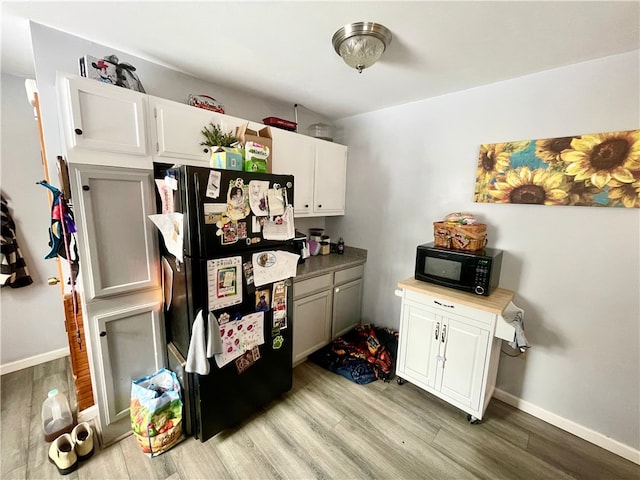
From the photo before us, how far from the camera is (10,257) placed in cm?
200

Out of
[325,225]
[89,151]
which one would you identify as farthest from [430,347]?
[89,151]

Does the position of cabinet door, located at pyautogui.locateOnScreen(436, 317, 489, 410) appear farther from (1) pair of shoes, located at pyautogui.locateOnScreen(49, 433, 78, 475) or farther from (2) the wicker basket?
(1) pair of shoes, located at pyautogui.locateOnScreen(49, 433, 78, 475)

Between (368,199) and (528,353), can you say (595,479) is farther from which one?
(368,199)

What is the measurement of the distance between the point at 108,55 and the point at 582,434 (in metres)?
3.94

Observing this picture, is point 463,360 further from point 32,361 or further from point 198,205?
point 32,361

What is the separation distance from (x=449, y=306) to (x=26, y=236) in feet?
11.1

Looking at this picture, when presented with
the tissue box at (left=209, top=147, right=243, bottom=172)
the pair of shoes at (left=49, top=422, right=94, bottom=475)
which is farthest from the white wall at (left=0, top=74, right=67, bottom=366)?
the tissue box at (left=209, top=147, right=243, bottom=172)

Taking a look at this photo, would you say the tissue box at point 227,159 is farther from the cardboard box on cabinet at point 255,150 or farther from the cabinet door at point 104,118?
the cabinet door at point 104,118

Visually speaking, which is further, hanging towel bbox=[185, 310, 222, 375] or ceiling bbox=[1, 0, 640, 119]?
hanging towel bbox=[185, 310, 222, 375]

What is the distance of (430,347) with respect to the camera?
1.93 meters

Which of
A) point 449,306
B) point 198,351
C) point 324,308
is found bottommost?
point 324,308

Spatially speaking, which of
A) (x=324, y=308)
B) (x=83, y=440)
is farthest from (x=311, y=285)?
(x=83, y=440)

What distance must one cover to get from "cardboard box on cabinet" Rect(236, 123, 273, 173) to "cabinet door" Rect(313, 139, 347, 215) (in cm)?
89

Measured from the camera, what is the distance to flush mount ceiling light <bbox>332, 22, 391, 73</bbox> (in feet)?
4.26
